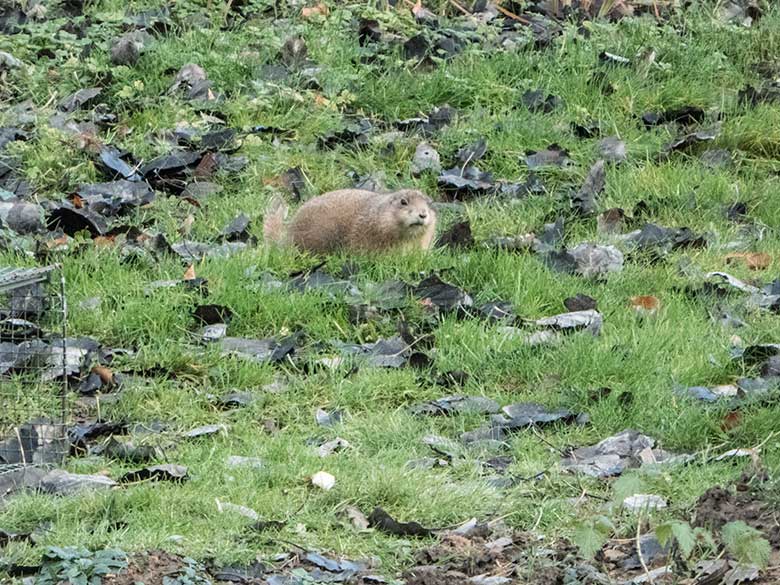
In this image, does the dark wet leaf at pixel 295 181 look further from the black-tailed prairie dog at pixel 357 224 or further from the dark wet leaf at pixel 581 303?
the dark wet leaf at pixel 581 303

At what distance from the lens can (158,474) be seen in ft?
16.9

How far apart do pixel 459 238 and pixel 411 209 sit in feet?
1.08

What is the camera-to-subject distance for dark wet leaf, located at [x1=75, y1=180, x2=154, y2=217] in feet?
Result: 26.0

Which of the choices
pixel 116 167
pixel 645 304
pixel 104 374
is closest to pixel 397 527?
pixel 104 374

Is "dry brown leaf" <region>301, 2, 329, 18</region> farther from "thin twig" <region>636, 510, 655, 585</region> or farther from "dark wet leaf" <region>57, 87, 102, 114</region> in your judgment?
"thin twig" <region>636, 510, 655, 585</region>

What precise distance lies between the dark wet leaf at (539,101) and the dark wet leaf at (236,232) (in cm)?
219

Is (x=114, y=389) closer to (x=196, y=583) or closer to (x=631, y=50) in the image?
(x=196, y=583)

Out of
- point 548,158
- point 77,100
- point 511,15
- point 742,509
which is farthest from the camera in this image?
point 511,15

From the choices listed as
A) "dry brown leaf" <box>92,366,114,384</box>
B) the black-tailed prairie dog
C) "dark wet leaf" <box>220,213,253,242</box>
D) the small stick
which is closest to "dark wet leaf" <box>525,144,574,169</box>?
the black-tailed prairie dog

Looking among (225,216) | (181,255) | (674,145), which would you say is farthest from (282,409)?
(674,145)

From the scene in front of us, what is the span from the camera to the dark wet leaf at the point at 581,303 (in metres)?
6.68

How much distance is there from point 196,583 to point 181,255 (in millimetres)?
3331

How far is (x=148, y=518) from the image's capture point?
15.4 feet

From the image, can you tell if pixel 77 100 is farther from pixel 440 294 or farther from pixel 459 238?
pixel 440 294
